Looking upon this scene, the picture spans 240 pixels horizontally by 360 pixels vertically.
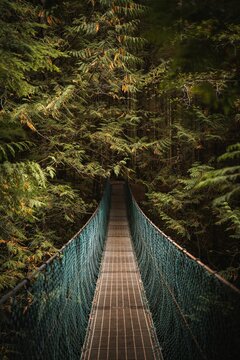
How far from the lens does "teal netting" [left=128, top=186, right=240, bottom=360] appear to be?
1.59 metres

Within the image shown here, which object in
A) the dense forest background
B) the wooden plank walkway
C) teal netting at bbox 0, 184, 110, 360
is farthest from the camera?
the wooden plank walkway

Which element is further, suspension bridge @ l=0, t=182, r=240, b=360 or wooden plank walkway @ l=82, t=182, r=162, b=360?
wooden plank walkway @ l=82, t=182, r=162, b=360

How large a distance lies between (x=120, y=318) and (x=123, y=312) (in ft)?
0.50

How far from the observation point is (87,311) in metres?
3.41

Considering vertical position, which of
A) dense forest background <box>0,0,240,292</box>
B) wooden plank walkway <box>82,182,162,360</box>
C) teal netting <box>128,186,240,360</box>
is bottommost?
wooden plank walkway <box>82,182,162,360</box>

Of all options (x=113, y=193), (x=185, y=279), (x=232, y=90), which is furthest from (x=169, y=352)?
(x=113, y=193)

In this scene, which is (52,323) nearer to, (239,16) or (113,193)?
(239,16)

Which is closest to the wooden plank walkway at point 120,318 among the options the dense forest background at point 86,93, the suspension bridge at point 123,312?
the suspension bridge at point 123,312

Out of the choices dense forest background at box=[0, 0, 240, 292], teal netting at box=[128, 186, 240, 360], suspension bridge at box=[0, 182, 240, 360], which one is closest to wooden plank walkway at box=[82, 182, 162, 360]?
suspension bridge at box=[0, 182, 240, 360]

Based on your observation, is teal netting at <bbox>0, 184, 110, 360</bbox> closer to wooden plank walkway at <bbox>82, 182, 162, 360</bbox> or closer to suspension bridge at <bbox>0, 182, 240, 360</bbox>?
suspension bridge at <bbox>0, 182, 240, 360</bbox>

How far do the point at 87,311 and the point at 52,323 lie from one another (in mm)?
1335

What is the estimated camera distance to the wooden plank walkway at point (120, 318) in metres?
2.65

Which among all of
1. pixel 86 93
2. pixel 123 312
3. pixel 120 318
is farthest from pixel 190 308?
pixel 86 93

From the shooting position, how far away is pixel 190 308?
2.48m
